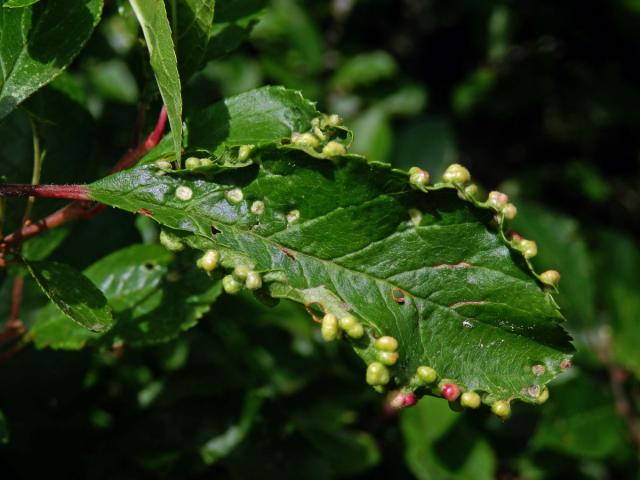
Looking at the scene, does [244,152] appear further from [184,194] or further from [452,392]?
[452,392]

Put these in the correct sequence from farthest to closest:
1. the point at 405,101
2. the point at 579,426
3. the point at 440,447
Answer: the point at 405,101, the point at 579,426, the point at 440,447

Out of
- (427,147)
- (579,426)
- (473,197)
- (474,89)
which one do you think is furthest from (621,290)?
(473,197)

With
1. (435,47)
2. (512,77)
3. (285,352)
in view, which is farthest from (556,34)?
(285,352)

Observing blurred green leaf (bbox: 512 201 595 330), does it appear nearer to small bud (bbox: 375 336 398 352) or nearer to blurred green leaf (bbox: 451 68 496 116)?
blurred green leaf (bbox: 451 68 496 116)

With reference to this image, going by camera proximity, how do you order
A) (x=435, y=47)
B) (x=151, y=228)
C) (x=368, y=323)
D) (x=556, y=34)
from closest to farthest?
(x=368, y=323) < (x=151, y=228) < (x=556, y=34) < (x=435, y=47)

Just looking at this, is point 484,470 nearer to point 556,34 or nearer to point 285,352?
point 285,352

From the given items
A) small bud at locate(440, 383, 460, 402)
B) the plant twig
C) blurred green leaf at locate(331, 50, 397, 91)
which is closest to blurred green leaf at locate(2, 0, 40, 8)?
the plant twig

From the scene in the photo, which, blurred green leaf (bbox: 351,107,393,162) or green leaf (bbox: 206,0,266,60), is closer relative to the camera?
green leaf (bbox: 206,0,266,60)
